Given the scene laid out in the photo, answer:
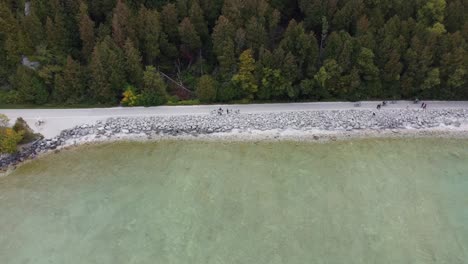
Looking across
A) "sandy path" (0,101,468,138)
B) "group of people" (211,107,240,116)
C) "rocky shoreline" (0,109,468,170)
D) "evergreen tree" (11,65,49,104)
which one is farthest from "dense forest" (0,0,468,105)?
"rocky shoreline" (0,109,468,170)

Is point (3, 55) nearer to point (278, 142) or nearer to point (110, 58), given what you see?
point (110, 58)

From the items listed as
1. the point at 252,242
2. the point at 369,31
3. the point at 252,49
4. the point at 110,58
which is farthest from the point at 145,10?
the point at 252,242

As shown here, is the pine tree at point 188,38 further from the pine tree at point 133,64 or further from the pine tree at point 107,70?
the pine tree at point 107,70

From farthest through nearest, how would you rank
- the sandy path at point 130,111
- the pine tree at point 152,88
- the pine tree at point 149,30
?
the pine tree at point 149,30 → the pine tree at point 152,88 → the sandy path at point 130,111

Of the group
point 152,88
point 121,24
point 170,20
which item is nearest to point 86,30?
point 121,24

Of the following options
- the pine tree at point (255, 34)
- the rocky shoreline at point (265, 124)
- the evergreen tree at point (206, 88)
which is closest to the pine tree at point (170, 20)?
the evergreen tree at point (206, 88)
